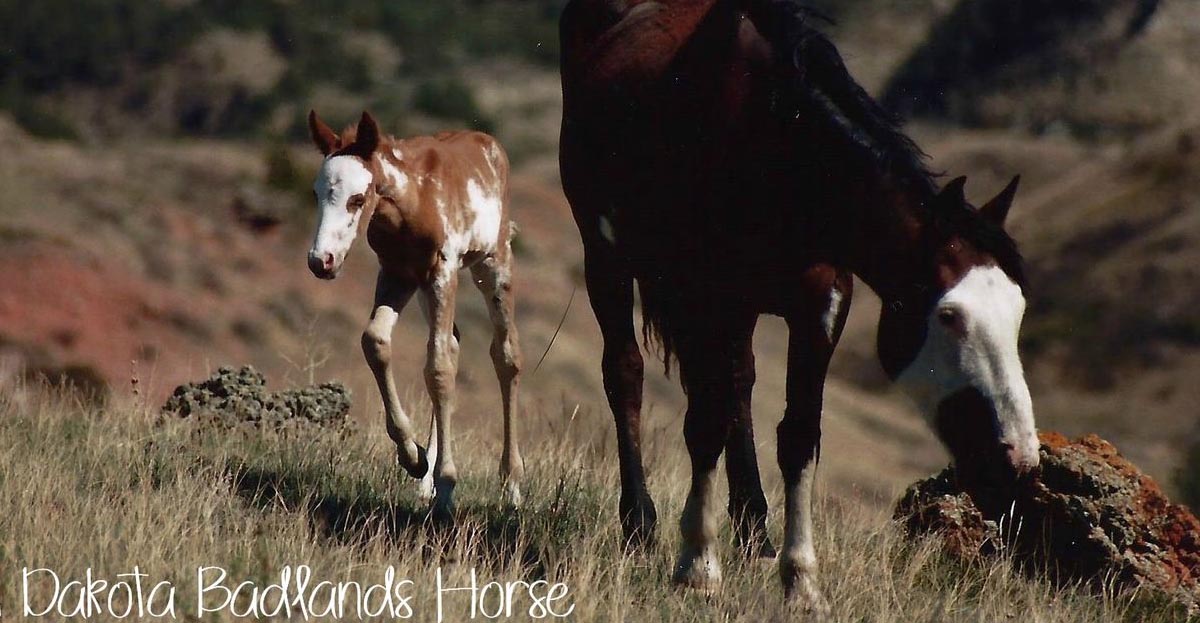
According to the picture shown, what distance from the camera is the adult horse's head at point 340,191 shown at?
236 inches

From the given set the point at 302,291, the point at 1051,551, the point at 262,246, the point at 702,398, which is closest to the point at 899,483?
the point at 302,291

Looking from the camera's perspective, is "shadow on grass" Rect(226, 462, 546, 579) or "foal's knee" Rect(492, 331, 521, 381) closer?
"shadow on grass" Rect(226, 462, 546, 579)

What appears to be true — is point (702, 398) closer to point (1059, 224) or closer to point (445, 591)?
point (445, 591)

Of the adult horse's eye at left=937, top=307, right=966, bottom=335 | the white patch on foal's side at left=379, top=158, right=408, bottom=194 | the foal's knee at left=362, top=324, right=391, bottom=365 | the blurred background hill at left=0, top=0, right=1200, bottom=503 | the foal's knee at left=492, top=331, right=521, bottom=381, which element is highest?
the blurred background hill at left=0, top=0, right=1200, bottom=503

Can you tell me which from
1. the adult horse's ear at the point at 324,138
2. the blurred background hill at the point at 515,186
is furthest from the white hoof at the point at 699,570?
the blurred background hill at the point at 515,186

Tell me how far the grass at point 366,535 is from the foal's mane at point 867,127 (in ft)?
4.63

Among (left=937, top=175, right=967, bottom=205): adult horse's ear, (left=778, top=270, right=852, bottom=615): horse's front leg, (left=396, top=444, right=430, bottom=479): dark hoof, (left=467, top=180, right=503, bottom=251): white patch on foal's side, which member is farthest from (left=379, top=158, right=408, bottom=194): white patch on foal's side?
(left=937, top=175, right=967, bottom=205): adult horse's ear

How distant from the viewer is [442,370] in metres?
6.72

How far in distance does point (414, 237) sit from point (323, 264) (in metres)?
0.73

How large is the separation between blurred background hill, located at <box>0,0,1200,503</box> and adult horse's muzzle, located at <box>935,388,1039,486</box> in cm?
330

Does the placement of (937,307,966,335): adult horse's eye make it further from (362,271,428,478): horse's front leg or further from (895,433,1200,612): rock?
(362,271,428,478): horse's front leg

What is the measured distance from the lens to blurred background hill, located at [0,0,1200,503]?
19812mm

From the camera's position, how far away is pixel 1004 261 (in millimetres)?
4875

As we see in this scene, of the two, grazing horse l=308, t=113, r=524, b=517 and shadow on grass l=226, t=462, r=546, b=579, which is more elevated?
grazing horse l=308, t=113, r=524, b=517
